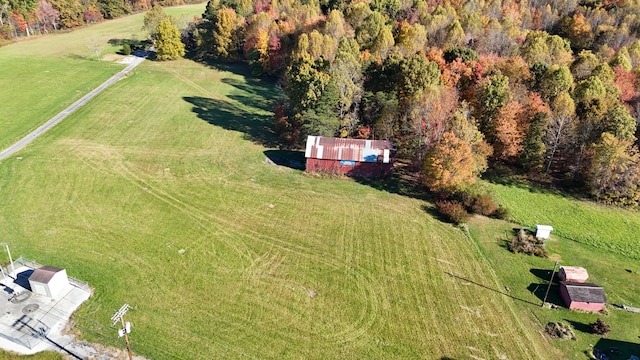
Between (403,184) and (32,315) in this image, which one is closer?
(32,315)

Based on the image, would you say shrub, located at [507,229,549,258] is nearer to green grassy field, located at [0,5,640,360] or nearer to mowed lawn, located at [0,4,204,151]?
green grassy field, located at [0,5,640,360]

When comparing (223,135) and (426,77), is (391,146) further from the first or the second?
(223,135)

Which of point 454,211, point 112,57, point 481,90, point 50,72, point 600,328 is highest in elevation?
point 481,90

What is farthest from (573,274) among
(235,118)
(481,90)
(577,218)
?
(235,118)

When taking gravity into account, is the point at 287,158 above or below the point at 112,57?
below

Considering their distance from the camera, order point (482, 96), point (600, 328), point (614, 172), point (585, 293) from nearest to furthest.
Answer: point (600, 328) → point (585, 293) → point (614, 172) → point (482, 96)

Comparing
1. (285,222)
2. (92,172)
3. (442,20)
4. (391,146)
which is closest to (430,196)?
(391,146)

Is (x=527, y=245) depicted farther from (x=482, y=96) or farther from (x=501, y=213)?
(x=482, y=96)
